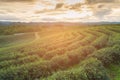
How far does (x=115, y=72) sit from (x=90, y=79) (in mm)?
6764

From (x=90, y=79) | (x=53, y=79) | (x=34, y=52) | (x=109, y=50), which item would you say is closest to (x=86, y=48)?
(x=109, y=50)

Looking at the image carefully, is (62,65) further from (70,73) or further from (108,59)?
(70,73)

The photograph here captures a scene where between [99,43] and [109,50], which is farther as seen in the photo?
[99,43]

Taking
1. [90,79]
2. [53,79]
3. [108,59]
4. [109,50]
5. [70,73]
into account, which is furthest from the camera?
[109,50]

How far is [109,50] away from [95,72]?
1098cm

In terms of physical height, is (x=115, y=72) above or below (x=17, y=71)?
below

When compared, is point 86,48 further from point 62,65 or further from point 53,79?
point 53,79

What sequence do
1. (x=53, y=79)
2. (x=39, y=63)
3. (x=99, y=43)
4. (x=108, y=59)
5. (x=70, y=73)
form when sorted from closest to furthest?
(x=53, y=79) < (x=70, y=73) < (x=39, y=63) < (x=108, y=59) < (x=99, y=43)

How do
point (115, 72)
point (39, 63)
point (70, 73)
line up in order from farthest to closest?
point (115, 72), point (39, 63), point (70, 73)

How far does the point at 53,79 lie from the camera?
16.8m

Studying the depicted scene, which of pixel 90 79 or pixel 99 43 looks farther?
pixel 99 43

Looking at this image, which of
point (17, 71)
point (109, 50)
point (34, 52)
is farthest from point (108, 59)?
point (17, 71)

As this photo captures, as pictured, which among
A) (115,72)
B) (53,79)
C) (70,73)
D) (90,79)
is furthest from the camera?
(115,72)

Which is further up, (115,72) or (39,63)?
(39,63)
